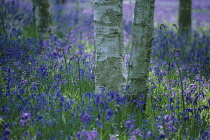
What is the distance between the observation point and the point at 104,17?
3953 mm

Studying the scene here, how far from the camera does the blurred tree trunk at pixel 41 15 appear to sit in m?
7.89

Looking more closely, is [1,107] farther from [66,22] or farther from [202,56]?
[66,22]

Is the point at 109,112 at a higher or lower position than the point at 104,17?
lower

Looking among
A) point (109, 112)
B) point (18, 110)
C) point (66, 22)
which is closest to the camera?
point (109, 112)

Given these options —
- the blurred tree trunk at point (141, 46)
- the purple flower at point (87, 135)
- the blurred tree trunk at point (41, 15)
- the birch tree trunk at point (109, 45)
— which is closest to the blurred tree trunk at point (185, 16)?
the blurred tree trunk at point (41, 15)

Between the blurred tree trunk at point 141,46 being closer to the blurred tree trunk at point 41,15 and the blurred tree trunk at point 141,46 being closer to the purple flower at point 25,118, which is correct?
the purple flower at point 25,118

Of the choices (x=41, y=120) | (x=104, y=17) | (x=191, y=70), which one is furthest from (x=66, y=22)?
(x=41, y=120)

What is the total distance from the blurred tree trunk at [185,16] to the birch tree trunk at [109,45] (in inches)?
244

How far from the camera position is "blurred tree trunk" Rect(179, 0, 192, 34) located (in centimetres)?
970

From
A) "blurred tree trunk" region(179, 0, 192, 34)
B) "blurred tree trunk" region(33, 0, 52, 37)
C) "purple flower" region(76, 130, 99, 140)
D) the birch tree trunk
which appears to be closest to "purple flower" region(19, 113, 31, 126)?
"purple flower" region(76, 130, 99, 140)

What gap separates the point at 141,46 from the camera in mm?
3703

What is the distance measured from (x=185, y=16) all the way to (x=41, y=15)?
490cm

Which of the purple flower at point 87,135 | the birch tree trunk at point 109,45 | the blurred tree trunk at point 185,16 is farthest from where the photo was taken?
the blurred tree trunk at point 185,16

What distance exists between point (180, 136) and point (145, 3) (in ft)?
5.44
